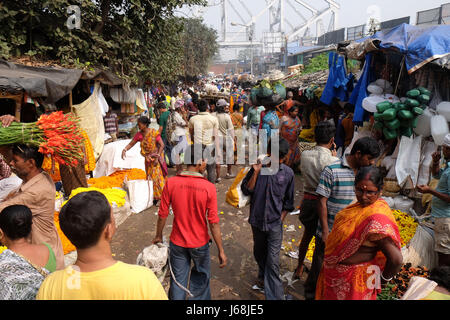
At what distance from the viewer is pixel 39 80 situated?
5.40 m

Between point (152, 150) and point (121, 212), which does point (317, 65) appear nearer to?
point (152, 150)

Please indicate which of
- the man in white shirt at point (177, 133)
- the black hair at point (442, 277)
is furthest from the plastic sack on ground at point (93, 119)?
the black hair at point (442, 277)

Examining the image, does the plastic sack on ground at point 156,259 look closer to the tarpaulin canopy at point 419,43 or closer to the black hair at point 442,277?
the black hair at point 442,277

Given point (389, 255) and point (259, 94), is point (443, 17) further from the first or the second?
point (389, 255)

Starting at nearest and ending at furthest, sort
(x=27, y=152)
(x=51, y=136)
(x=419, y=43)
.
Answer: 1. (x=27, y=152)
2. (x=51, y=136)
3. (x=419, y=43)

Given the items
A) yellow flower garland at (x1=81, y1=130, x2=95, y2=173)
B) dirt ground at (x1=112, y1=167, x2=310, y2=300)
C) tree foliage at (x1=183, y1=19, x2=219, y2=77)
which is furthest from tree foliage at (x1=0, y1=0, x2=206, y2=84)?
tree foliage at (x1=183, y1=19, x2=219, y2=77)

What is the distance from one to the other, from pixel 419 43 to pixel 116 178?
244 inches

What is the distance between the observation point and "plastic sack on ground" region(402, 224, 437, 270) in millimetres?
3875

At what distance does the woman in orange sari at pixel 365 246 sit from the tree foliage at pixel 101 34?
749cm

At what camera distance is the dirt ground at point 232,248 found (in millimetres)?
3801

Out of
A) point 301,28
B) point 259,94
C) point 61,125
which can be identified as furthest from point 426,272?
point 301,28

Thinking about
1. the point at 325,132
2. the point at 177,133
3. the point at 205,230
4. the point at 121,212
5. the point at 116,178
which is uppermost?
the point at 325,132

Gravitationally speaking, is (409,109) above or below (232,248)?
above

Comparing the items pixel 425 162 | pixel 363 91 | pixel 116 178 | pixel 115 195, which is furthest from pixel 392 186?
pixel 116 178
